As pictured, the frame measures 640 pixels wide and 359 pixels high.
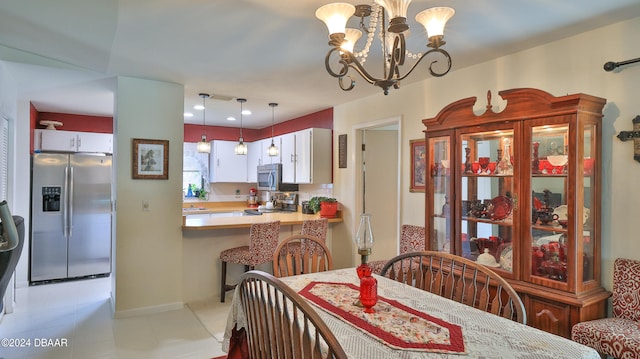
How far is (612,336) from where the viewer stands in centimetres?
196

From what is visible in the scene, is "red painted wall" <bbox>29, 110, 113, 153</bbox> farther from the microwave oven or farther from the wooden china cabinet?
the wooden china cabinet

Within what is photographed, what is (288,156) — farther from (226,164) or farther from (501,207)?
(501,207)

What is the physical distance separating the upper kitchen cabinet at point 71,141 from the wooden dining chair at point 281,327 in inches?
185

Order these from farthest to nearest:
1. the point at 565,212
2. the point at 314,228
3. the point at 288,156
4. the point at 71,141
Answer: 1. the point at 288,156
2. the point at 71,141
3. the point at 314,228
4. the point at 565,212

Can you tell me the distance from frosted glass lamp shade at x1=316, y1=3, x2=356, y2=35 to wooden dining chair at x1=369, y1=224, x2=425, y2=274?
2.39 meters

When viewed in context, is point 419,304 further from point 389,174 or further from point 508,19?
point 389,174

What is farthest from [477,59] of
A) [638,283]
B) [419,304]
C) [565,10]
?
[419,304]

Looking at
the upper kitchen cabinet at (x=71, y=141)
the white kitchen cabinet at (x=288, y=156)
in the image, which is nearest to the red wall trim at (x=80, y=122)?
the upper kitchen cabinet at (x=71, y=141)

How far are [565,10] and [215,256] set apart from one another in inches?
149

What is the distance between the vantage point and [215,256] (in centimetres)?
420

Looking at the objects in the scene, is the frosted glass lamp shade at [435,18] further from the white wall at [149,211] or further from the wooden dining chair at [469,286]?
the white wall at [149,211]

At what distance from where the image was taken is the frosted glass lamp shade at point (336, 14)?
1.59 metres

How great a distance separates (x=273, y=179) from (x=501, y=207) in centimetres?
368

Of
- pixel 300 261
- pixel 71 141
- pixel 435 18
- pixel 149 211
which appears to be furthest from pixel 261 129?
pixel 435 18
